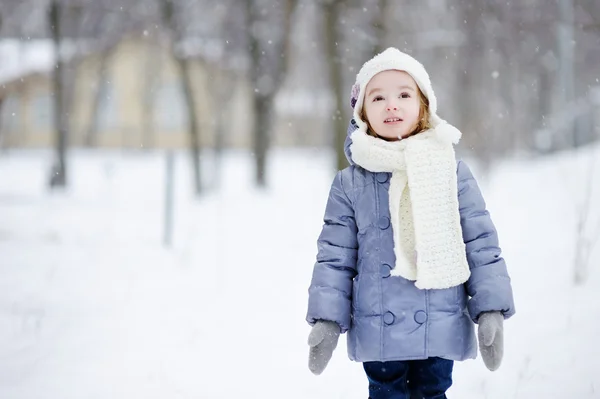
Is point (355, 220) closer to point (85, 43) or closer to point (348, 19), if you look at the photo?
point (348, 19)

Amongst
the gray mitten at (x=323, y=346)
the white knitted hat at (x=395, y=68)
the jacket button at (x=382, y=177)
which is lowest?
the gray mitten at (x=323, y=346)

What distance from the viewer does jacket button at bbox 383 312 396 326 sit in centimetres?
249

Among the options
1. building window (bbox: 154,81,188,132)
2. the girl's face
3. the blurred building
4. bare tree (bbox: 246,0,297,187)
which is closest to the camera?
the girl's face

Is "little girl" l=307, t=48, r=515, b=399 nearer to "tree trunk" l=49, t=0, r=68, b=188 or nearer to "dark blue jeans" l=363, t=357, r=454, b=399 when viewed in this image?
"dark blue jeans" l=363, t=357, r=454, b=399

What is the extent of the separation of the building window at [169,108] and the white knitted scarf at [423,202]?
3749 cm

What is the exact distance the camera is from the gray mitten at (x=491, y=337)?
7.97 feet

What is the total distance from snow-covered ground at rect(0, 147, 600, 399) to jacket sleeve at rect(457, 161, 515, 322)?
1.46 metres

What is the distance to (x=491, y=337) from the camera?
2.42 meters

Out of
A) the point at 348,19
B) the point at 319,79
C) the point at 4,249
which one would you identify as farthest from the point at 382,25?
the point at 319,79

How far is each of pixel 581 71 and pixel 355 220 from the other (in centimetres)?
3118

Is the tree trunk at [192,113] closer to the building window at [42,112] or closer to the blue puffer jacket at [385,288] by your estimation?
the blue puffer jacket at [385,288]

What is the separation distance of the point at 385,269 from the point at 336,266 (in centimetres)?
19

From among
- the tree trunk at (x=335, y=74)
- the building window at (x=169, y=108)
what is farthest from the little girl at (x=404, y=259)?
the building window at (x=169, y=108)

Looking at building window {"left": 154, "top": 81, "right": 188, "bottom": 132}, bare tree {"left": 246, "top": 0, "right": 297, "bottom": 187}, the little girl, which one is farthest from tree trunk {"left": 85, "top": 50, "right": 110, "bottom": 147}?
the little girl
